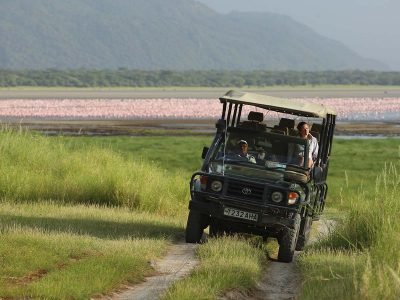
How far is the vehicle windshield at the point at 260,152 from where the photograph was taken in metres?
18.3

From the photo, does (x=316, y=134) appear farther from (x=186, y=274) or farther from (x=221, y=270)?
(x=186, y=274)

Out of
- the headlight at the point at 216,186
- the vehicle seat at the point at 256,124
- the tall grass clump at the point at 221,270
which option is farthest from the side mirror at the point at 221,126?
the tall grass clump at the point at 221,270

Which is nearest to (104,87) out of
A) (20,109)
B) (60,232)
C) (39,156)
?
(20,109)

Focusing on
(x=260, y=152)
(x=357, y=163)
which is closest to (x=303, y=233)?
(x=260, y=152)

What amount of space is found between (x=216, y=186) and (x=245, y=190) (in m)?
0.47

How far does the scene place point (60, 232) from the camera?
18.3 metres

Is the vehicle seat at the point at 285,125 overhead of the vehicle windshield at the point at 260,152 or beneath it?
overhead

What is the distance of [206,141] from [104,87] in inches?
4853

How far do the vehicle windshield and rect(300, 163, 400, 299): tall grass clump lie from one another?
1.39 metres

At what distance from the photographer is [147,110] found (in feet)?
286

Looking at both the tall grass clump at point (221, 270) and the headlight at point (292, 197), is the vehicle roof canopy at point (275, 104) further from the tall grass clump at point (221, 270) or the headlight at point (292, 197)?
the tall grass clump at point (221, 270)

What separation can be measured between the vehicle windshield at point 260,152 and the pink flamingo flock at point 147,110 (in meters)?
56.9

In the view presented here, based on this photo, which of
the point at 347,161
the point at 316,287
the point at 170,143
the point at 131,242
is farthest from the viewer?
the point at 170,143

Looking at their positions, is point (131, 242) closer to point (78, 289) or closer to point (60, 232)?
point (60, 232)
